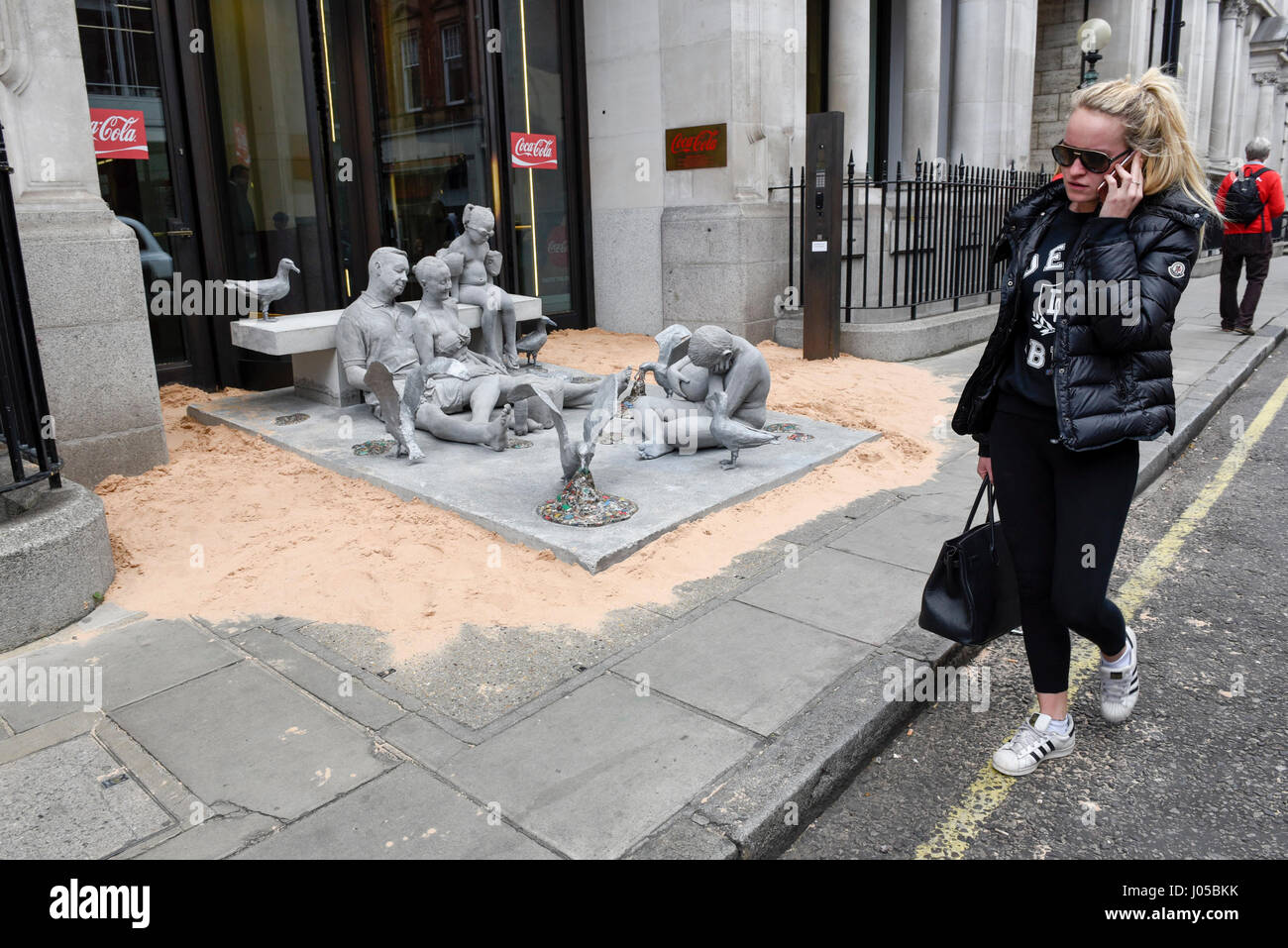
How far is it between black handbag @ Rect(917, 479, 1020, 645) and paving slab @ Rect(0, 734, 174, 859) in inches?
99.5

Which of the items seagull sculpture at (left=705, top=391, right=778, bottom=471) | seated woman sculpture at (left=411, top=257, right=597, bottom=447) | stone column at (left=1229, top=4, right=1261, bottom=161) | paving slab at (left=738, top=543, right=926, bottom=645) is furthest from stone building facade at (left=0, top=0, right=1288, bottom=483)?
stone column at (left=1229, top=4, right=1261, bottom=161)

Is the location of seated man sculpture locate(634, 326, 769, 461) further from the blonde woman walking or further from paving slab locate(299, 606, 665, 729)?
the blonde woman walking

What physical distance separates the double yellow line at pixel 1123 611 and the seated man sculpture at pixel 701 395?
256cm

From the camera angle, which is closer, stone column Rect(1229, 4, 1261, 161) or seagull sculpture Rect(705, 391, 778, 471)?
seagull sculpture Rect(705, 391, 778, 471)

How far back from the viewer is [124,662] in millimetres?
3836

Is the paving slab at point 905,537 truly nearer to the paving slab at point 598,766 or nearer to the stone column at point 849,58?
the paving slab at point 598,766

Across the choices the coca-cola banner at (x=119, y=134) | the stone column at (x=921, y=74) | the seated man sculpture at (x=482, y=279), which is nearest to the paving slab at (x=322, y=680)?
the seated man sculpture at (x=482, y=279)

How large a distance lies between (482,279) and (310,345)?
1677 millimetres

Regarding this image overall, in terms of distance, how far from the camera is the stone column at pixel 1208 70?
26.6 metres

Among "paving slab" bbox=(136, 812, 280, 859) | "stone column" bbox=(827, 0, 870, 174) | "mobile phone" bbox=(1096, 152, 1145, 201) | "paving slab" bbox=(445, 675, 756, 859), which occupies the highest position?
"stone column" bbox=(827, 0, 870, 174)

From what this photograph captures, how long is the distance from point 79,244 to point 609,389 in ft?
11.2

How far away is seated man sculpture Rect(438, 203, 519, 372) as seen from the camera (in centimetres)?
816

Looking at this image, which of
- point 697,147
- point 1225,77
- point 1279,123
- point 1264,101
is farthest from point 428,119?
point 1279,123
